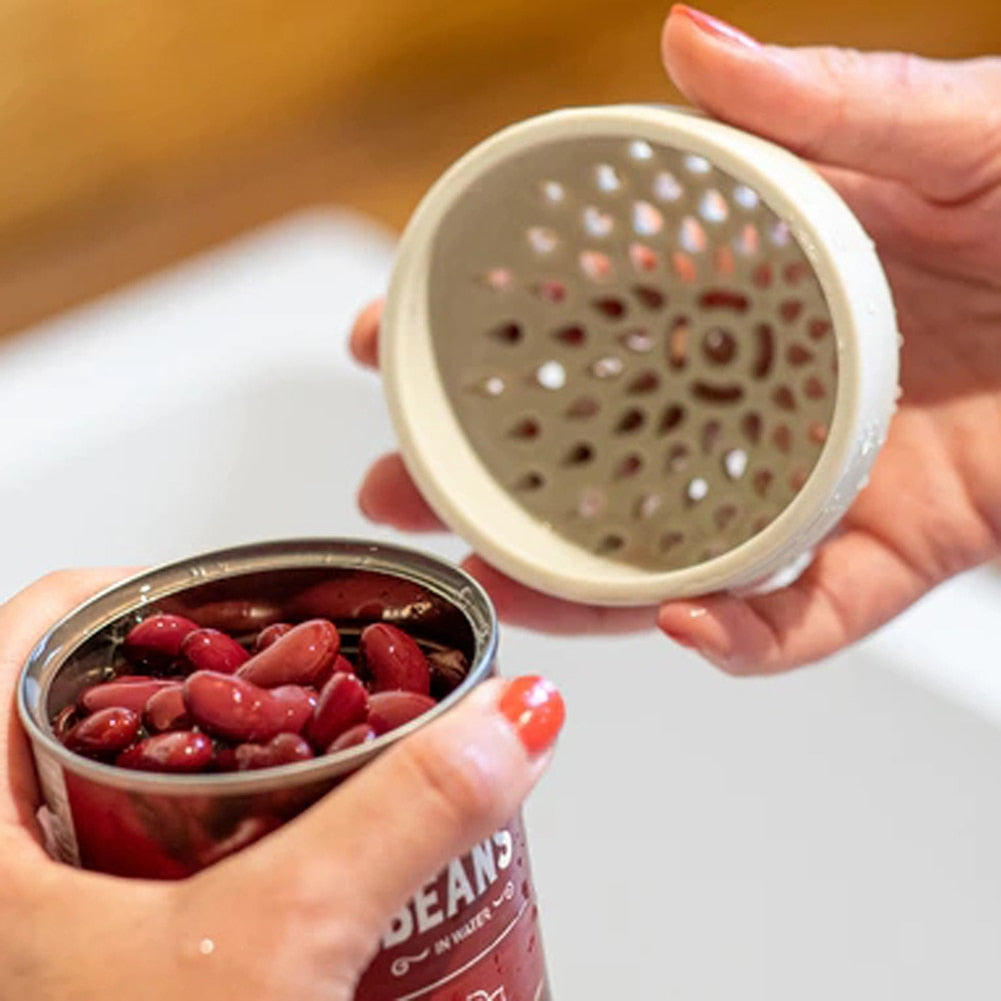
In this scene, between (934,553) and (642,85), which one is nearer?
(934,553)

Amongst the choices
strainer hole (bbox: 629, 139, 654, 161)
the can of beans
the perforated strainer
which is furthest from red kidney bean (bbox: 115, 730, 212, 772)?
strainer hole (bbox: 629, 139, 654, 161)

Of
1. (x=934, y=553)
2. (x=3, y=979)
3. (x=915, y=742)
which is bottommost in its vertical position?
(x=915, y=742)

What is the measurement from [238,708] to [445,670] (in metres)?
0.07

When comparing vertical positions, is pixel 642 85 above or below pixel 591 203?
below

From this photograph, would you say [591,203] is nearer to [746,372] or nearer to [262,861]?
[746,372]

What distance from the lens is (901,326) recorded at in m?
0.85

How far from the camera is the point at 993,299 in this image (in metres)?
0.83

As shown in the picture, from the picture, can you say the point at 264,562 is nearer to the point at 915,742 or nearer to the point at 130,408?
the point at 915,742

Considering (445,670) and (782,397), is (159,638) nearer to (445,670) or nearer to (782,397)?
(445,670)

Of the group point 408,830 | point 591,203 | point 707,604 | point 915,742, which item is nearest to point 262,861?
point 408,830

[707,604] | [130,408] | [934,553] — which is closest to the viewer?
[707,604]

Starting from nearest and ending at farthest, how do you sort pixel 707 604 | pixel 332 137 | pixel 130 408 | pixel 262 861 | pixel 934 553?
pixel 262 861 < pixel 707 604 < pixel 934 553 < pixel 130 408 < pixel 332 137

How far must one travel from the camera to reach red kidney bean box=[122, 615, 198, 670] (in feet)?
1.63

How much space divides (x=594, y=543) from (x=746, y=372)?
0.11m
